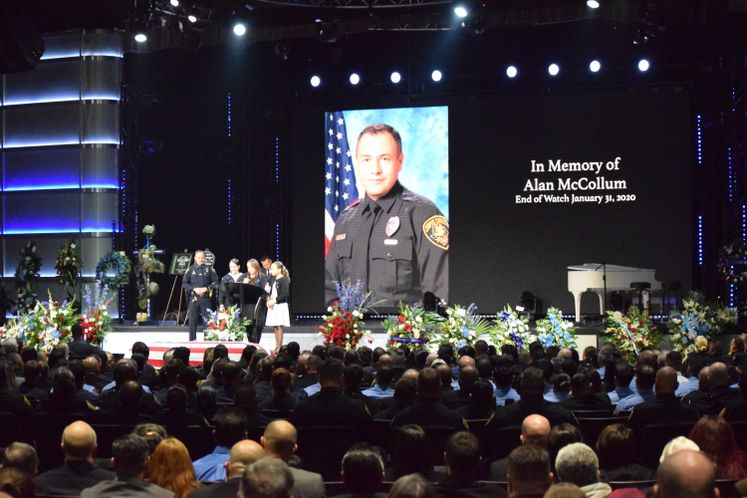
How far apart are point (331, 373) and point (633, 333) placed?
7.58 m

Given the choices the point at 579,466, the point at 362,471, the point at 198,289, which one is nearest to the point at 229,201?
the point at 198,289

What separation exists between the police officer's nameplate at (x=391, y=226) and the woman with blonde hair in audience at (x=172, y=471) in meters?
15.0

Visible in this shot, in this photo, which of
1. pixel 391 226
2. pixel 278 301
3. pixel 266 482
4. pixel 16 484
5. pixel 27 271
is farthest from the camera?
pixel 391 226

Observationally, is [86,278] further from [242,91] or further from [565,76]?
[565,76]

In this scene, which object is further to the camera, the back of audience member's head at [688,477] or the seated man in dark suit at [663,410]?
the seated man in dark suit at [663,410]

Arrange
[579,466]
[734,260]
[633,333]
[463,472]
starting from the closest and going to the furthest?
1. [579,466]
2. [463,472]
3. [633,333]
4. [734,260]

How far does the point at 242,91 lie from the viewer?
19.9 meters

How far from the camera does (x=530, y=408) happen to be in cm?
638

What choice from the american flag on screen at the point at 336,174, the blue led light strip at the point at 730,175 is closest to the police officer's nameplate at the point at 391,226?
the american flag on screen at the point at 336,174

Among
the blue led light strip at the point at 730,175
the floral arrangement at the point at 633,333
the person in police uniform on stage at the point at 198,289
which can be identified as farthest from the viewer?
the blue led light strip at the point at 730,175

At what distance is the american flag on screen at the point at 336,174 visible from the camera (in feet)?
65.0

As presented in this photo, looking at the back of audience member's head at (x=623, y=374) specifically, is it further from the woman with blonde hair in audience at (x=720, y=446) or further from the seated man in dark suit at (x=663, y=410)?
the woman with blonde hair in audience at (x=720, y=446)

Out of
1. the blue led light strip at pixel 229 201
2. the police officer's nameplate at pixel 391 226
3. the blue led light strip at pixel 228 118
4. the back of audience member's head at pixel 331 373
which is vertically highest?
the blue led light strip at pixel 228 118

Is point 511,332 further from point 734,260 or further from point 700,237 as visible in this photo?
point 700,237
